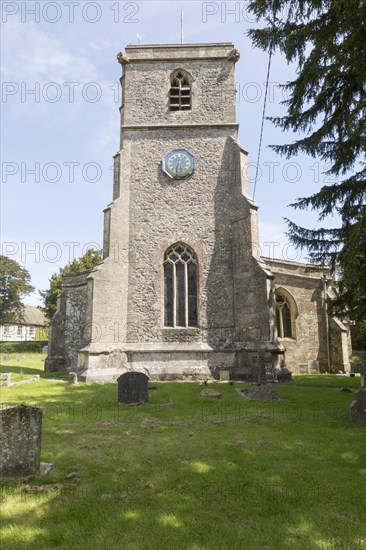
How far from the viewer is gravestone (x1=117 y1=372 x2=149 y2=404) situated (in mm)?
9781

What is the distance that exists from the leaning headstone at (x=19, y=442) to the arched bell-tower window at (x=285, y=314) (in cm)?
1686

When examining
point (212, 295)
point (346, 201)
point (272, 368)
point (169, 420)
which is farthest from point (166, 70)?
point (169, 420)

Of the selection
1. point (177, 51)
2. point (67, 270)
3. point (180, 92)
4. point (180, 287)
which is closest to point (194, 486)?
point (180, 287)

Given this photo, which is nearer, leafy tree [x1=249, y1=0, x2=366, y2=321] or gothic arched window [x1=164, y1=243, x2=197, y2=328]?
leafy tree [x1=249, y1=0, x2=366, y2=321]

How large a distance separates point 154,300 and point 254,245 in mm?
4761

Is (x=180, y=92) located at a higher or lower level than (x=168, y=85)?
lower

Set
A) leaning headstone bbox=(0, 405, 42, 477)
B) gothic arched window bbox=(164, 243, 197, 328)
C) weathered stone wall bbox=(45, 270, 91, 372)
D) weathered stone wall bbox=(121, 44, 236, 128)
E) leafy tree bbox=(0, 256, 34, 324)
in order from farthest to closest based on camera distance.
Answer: leafy tree bbox=(0, 256, 34, 324)
weathered stone wall bbox=(45, 270, 91, 372)
weathered stone wall bbox=(121, 44, 236, 128)
gothic arched window bbox=(164, 243, 197, 328)
leaning headstone bbox=(0, 405, 42, 477)

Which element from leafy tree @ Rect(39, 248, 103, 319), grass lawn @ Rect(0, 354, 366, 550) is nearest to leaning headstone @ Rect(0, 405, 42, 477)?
grass lawn @ Rect(0, 354, 366, 550)

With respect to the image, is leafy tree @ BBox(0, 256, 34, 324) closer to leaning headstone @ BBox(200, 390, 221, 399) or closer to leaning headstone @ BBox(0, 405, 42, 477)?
leaning headstone @ BBox(200, 390, 221, 399)

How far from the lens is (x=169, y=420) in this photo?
25.6 ft

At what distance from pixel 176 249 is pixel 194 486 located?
12.9 metres

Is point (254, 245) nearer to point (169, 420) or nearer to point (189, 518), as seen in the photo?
point (169, 420)

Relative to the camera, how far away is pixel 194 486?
4.20 metres

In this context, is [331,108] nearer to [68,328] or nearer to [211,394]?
[211,394]
